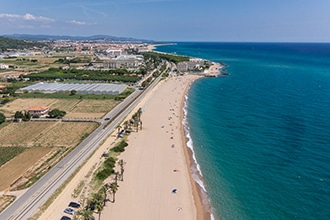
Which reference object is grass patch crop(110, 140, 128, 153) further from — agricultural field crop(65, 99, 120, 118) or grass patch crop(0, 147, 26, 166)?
agricultural field crop(65, 99, 120, 118)

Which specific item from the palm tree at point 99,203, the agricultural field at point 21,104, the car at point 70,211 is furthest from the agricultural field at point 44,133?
the palm tree at point 99,203

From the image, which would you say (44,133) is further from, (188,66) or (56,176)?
(188,66)

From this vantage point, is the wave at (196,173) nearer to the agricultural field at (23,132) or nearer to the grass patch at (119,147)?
the grass patch at (119,147)

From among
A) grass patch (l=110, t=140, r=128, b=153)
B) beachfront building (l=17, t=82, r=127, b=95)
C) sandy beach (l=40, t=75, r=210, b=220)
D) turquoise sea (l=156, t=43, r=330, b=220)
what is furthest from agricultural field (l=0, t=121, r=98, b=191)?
beachfront building (l=17, t=82, r=127, b=95)

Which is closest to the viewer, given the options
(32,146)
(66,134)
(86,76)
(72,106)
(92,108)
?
(32,146)

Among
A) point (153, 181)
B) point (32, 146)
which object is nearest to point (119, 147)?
point (153, 181)

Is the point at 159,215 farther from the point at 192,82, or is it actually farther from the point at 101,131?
the point at 192,82

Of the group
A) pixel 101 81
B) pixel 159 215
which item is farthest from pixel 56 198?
pixel 101 81
